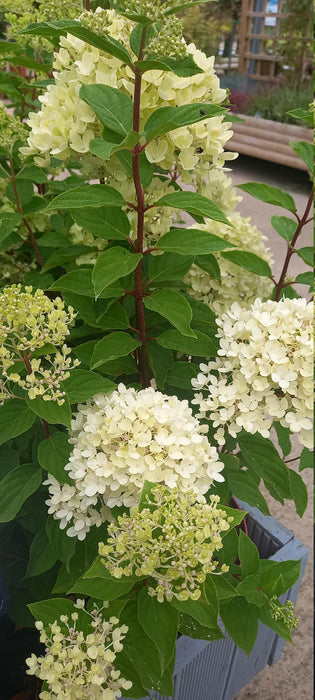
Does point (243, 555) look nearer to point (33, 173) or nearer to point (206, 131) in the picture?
point (206, 131)

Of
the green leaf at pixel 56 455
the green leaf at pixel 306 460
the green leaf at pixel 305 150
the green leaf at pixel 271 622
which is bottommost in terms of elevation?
the green leaf at pixel 271 622

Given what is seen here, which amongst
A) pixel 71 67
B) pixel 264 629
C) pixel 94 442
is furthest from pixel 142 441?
pixel 264 629

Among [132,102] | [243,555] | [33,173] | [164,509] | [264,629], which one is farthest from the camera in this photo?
[264,629]

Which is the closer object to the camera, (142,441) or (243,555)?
(142,441)

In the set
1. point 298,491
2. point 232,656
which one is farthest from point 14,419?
point 232,656

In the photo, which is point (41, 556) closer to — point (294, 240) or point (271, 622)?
point (271, 622)

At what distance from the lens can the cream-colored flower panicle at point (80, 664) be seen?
61 centimetres

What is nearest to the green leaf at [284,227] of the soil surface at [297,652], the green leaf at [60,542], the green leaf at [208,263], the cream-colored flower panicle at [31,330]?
the green leaf at [208,263]

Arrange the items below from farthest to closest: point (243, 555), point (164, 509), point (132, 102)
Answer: point (243, 555)
point (132, 102)
point (164, 509)

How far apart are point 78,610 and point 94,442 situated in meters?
0.21

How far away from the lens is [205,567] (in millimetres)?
575

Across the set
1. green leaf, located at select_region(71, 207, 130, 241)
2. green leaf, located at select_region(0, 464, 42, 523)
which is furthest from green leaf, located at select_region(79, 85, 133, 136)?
green leaf, located at select_region(0, 464, 42, 523)

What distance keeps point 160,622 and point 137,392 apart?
266mm

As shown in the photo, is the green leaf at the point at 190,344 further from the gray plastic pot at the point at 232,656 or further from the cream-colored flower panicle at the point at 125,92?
the gray plastic pot at the point at 232,656
